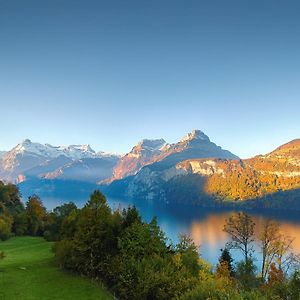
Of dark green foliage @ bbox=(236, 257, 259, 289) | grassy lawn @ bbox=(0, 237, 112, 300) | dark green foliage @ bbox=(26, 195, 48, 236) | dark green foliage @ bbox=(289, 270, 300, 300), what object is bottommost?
dark green foliage @ bbox=(236, 257, 259, 289)

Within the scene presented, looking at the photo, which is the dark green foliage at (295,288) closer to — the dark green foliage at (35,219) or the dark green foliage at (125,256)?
the dark green foliage at (125,256)

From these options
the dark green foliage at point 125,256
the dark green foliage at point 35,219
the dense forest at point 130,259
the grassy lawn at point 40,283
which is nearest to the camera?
the grassy lawn at point 40,283

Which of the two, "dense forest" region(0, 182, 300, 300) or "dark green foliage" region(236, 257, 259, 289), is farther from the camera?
"dark green foliage" region(236, 257, 259, 289)

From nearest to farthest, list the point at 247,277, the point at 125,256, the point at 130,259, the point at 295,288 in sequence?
the point at 295,288, the point at 130,259, the point at 125,256, the point at 247,277

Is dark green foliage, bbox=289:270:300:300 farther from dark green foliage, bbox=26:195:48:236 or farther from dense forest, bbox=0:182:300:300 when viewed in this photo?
dark green foliage, bbox=26:195:48:236

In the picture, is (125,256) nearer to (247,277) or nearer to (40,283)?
(40,283)

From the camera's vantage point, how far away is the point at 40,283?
46.9 metres

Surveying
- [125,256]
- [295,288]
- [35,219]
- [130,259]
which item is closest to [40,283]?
[125,256]

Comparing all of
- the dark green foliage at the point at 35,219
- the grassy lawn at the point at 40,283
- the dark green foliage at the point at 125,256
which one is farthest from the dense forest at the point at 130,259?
the dark green foliage at the point at 35,219

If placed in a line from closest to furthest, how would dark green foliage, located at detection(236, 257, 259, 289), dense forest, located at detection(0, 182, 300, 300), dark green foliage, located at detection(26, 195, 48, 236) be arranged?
1. dense forest, located at detection(0, 182, 300, 300)
2. dark green foliage, located at detection(236, 257, 259, 289)
3. dark green foliage, located at detection(26, 195, 48, 236)

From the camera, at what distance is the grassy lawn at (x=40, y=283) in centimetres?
4296

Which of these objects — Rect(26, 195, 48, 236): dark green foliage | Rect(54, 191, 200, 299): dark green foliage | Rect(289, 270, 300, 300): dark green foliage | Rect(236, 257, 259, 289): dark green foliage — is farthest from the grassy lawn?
Rect(26, 195, 48, 236): dark green foliage

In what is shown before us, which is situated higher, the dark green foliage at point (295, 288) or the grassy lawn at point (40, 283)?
the grassy lawn at point (40, 283)

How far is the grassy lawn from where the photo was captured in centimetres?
4296
